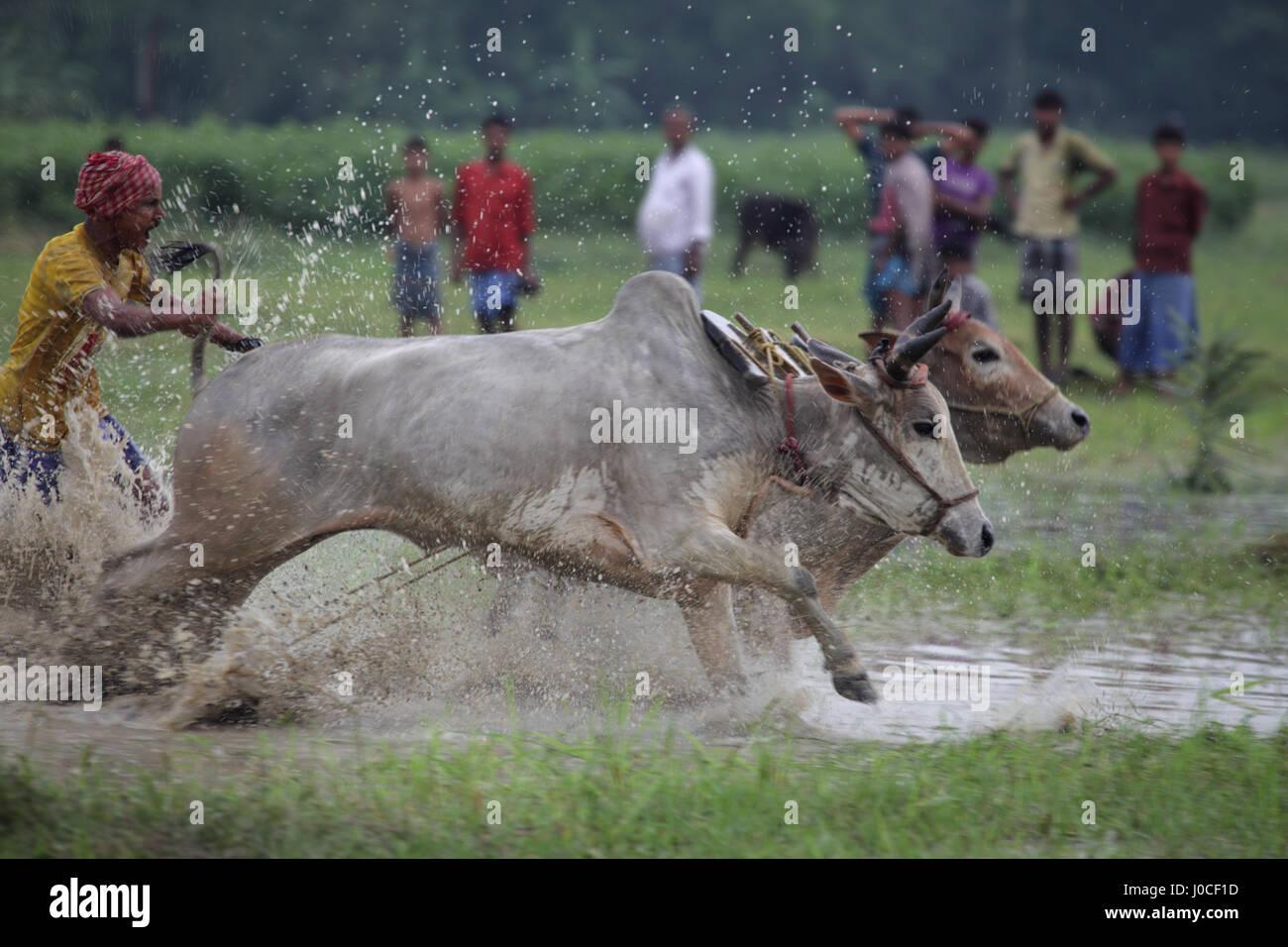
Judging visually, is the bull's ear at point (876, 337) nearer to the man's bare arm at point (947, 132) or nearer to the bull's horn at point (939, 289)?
the bull's horn at point (939, 289)

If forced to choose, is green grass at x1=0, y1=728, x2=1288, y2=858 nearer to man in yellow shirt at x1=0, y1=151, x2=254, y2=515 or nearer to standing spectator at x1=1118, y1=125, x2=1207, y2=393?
man in yellow shirt at x1=0, y1=151, x2=254, y2=515

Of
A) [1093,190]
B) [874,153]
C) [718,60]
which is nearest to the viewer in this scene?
[874,153]

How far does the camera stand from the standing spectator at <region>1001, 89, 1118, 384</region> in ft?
37.8

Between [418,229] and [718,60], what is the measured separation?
28.0 m

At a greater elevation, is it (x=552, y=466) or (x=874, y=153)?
(x=874, y=153)

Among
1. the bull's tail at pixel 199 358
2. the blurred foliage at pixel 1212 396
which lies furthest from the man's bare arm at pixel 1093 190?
the bull's tail at pixel 199 358

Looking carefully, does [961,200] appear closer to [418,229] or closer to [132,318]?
[418,229]

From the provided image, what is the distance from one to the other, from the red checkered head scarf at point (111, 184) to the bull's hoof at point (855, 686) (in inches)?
107

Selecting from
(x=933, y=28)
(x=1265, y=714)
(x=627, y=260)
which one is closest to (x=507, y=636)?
(x=1265, y=714)

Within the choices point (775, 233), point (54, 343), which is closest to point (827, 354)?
point (54, 343)

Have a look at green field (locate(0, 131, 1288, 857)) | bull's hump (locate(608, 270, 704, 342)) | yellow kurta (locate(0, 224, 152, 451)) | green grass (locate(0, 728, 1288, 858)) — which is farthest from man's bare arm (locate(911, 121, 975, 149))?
yellow kurta (locate(0, 224, 152, 451))

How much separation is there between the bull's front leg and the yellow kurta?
209cm

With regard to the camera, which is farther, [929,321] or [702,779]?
[929,321]

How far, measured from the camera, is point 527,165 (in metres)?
22.2
